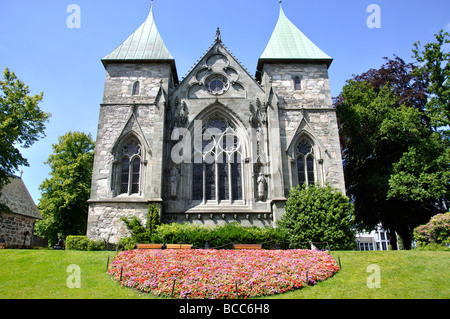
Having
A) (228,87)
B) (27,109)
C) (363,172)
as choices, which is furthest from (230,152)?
(27,109)

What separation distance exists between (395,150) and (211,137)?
1193 cm

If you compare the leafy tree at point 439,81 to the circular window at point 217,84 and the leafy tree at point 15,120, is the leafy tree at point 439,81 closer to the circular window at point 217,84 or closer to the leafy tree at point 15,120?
the circular window at point 217,84

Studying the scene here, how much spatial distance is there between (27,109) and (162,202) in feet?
31.3

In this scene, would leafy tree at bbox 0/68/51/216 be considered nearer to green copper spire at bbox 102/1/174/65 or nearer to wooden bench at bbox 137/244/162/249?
green copper spire at bbox 102/1/174/65

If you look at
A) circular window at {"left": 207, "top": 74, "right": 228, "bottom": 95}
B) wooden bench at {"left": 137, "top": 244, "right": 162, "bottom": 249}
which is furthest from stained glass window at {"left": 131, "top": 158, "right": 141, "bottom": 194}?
circular window at {"left": 207, "top": 74, "right": 228, "bottom": 95}

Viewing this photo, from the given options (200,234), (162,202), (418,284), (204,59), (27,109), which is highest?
(204,59)

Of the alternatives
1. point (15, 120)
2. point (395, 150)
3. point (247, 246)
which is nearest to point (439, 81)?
point (395, 150)

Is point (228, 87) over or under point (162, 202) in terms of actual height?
over

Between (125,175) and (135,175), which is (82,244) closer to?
(125,175)

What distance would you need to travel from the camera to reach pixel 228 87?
22656mm

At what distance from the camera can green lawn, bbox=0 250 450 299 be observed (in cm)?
998

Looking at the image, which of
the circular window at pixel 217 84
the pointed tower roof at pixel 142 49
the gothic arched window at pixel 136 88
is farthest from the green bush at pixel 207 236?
the pointed tower roof at pixel 142 49

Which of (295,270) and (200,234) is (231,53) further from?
(295,270)

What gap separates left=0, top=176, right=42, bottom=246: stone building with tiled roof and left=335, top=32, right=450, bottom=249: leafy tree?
2553 cm
